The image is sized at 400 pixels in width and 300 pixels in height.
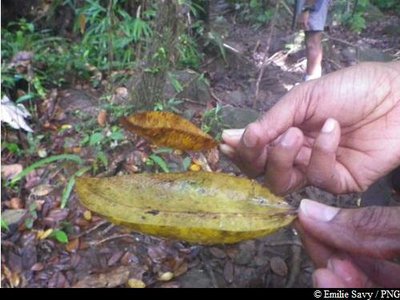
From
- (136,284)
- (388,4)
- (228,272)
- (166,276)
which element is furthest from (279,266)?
(388,4)

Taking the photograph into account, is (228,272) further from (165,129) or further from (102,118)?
(102,118)

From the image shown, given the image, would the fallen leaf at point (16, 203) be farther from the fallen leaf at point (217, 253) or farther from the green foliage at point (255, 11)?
the green foliage at point (255, 11)

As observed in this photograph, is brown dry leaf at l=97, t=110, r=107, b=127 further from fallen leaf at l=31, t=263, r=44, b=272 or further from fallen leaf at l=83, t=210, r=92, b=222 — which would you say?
fallen leaf at l=31, t=263, r=44, b=272

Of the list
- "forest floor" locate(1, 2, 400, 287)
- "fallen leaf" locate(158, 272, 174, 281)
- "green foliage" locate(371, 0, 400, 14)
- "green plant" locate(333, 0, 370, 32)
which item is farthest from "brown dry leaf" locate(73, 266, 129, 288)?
"green foliage" locate(371, 0, 400, 14)

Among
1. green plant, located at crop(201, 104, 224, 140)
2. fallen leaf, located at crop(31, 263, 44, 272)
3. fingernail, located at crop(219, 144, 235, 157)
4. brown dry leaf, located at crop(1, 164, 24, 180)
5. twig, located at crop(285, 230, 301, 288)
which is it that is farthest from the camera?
green plant, located at crop(201, 104, 224, 140)

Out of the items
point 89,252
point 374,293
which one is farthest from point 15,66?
→ point 374,293

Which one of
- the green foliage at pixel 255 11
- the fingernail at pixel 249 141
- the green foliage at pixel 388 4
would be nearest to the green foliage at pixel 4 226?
the fingernail at pixel 249 141
